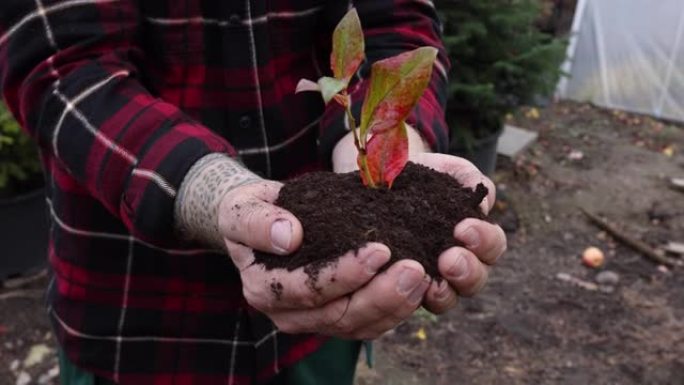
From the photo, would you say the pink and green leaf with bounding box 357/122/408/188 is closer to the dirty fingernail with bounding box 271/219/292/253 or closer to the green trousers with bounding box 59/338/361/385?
the dirty fingernail with bounding box 271/219/292/253

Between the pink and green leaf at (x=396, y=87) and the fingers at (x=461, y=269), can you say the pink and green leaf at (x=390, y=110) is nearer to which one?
the pink and green leaf at (x=396, y=87)

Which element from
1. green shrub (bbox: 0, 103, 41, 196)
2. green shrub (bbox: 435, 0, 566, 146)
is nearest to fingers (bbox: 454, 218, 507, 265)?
green shrub (bbox: 0, 103, 41, 196)

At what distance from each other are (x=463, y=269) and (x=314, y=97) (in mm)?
651

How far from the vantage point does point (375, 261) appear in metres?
1.02

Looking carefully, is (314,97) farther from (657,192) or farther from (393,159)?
(657,192)

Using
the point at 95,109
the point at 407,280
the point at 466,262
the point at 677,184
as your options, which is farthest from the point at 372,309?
the point at 677,184

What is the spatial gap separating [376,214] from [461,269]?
0.16 m

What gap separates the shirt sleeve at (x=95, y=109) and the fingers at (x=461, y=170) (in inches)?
14.5

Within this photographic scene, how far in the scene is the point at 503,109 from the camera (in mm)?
4684

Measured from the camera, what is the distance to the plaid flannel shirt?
3.97ft

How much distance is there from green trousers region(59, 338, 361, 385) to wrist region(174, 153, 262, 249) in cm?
63

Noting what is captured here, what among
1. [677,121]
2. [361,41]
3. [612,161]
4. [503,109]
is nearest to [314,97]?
[361,41]

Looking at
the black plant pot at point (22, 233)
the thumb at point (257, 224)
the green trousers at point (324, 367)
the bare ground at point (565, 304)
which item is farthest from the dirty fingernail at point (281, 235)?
the black plant pot at point (22, 233)

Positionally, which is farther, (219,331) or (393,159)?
(219,331)
